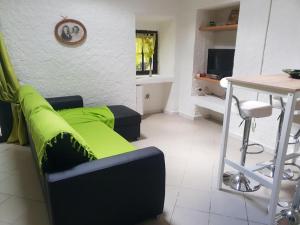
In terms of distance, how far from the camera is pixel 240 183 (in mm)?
2332

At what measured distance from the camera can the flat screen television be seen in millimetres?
3762

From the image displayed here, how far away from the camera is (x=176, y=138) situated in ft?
11.6

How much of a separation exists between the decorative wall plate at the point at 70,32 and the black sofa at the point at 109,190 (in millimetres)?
2485

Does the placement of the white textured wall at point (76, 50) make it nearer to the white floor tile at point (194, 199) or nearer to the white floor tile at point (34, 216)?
the white floor tile at point (34, 216)

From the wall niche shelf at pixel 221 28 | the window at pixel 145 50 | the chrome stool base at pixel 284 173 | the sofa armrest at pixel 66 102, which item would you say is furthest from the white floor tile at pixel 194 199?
the window at pixel 145 50

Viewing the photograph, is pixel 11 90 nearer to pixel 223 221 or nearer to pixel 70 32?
pixel 70 32

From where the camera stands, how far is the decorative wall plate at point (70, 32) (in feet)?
11.1

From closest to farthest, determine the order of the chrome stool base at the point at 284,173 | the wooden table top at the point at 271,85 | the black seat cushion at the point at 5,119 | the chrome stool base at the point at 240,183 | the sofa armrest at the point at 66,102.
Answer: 1. the wooden table top at the point at 271,85
2. the chrome stool base at the point at 240,183
3. the chrome stool base at the point at 284,173
4. the black seat cushion at the point at 5,119
5. the sofa armrest at the point at 66,102

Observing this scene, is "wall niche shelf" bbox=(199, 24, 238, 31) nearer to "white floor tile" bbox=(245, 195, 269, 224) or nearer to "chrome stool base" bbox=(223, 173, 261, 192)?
"chrome stool base" bbox=(223, 173, 261, 192)

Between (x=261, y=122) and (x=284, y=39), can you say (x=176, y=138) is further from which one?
(x=284, y=39)

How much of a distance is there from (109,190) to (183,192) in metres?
0.98

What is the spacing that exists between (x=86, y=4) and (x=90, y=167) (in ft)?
9.59

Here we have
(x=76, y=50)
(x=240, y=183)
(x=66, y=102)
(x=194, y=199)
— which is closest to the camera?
(x=194, y=199)

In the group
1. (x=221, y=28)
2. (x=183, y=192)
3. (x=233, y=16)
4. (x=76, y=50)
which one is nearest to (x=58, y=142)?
(x=183, y=192)
